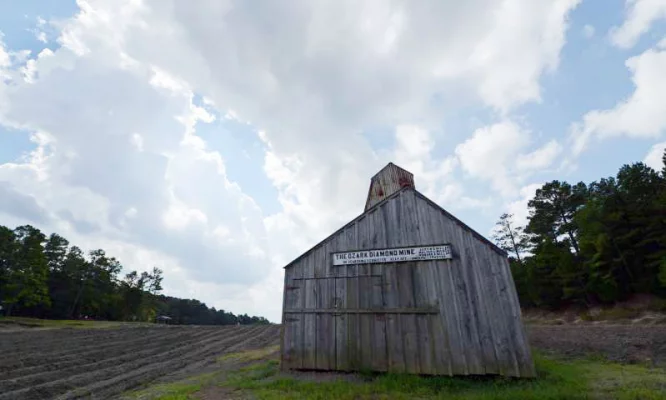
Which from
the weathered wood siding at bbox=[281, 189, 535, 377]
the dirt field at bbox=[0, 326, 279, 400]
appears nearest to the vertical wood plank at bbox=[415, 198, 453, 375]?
the weathered wood siding at bbox=[281, 189, 535, 377]

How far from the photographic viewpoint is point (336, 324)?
12.3 meters

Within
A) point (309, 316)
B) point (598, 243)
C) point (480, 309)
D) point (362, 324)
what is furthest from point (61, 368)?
point (598, 243)

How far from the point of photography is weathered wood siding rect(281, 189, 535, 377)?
1062cm

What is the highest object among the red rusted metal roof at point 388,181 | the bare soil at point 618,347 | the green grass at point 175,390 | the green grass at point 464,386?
the red rusted metal roof at point 388,181

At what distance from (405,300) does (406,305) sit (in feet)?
0.58

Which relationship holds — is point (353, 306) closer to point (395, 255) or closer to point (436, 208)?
point (395, 255)

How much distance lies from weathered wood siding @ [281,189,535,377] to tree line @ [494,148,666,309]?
2754 cm

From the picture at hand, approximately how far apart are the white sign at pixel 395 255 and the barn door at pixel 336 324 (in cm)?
67

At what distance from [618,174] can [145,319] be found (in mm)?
101423

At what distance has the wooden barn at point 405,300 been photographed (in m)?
10.6

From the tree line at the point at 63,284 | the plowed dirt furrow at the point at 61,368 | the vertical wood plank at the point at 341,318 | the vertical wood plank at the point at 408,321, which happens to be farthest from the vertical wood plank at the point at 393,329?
the tree line at the point at 63,284

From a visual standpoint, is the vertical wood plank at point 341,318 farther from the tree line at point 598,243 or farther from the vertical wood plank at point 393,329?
the tree line at point 598,243

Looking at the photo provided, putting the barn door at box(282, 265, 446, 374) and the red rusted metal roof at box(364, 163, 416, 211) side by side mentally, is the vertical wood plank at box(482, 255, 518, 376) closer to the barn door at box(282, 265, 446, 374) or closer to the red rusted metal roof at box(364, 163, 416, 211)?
the barn door at box(282, 265, 446, 374)

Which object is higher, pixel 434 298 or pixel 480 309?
pixel 434 298
